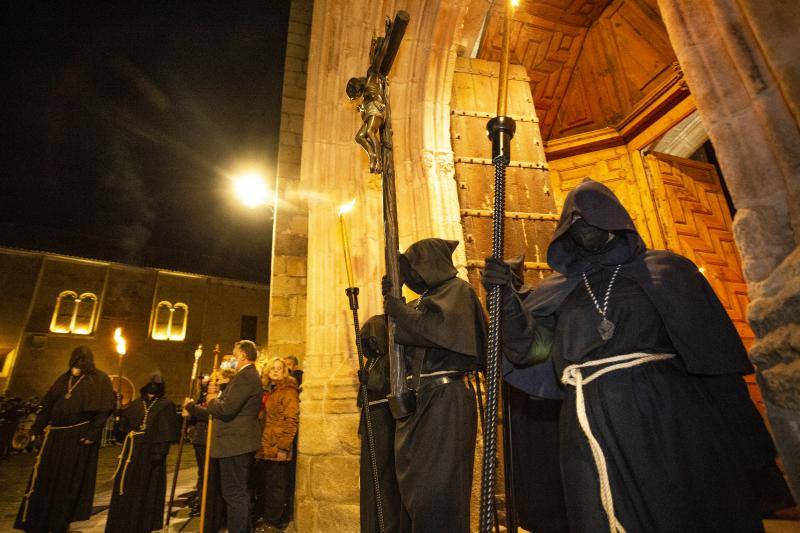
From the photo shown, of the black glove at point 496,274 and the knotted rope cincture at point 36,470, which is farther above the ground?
the black glove at point 496,274

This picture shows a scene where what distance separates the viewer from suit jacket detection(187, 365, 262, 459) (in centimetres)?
420

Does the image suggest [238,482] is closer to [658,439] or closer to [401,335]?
[401,335]

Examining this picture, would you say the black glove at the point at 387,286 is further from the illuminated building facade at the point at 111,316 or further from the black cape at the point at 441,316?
the illuminated building facade at the point at 111,316

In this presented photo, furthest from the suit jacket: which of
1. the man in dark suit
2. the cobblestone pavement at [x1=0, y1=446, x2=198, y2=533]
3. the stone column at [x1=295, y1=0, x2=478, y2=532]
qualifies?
the cobblestone pavement at [x1=0, y1=446, x2=198, y2=533]

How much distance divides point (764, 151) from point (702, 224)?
5.18 meters

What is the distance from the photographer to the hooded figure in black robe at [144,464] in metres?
4.54

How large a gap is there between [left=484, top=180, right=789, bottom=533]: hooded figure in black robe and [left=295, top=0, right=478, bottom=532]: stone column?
2.31 m

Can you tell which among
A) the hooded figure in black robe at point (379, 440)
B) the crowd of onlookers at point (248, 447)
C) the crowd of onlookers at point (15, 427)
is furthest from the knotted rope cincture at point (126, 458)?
the crowd of onlookers at point (15, 427)

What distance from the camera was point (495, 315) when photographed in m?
1.15

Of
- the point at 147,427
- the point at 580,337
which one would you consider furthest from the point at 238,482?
the point at 580,337

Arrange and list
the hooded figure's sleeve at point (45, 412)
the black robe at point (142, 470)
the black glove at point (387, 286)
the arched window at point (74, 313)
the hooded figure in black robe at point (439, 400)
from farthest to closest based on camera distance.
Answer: the arched window at point (74, 313) < the hooded figure's sleeve at point (45, 412) < the black robe at point (142, 470) < the black glove at point (387, 286) < the hooded figure in black robe at point (439, 400)

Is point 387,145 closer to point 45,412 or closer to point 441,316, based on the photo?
point 441,316

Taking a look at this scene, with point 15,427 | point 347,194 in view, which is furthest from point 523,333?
point 15,427

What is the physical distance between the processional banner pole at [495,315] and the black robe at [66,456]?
6.00 m
